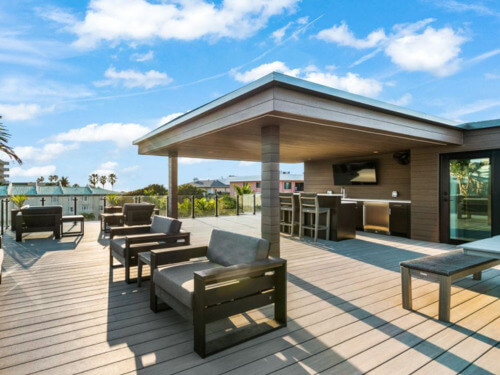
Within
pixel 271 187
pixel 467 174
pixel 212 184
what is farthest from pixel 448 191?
pixel 212 184

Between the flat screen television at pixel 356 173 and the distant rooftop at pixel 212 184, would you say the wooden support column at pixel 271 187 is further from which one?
the distant rooftop at pixel 212 184

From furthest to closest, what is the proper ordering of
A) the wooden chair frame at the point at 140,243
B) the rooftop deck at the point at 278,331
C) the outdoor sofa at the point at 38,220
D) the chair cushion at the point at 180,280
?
the outdoor sofa at the point at 38,220, the wooden chair frame at the point at 140,243, the chair cushion at the point at 180,280, the rooftop deck at the point at 278,331

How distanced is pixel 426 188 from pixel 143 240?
6.58m

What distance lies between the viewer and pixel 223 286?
223cm

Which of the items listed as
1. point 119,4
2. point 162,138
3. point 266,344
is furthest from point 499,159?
point 119,4

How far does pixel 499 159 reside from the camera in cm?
581

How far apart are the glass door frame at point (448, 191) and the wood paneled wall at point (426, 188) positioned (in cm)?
8

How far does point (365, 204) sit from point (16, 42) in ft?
33.1

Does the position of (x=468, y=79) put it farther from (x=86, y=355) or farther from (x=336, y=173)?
(x=86, y=355)

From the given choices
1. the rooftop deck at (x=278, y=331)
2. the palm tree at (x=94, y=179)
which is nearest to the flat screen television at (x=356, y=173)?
the rooftop deck at (x=278, y=331)

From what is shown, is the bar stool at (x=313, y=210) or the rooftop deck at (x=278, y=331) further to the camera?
the bar stool at (x=313, y=210)

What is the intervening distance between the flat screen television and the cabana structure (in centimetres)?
24

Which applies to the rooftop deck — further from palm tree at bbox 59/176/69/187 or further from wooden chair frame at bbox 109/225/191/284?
palm tree at bbox 59/176/69/187

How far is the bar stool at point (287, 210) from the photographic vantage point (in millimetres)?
7309
